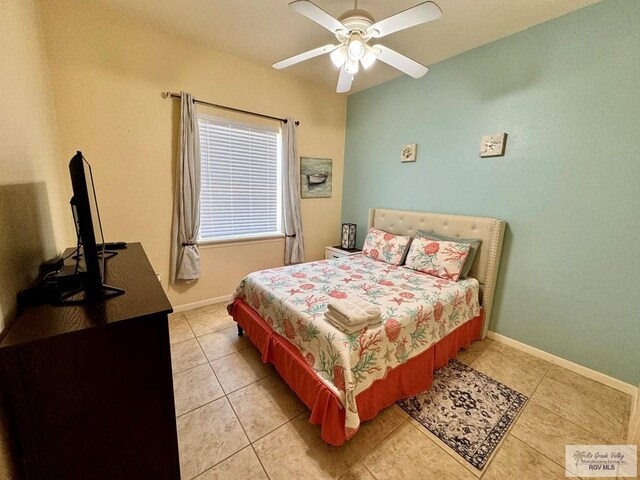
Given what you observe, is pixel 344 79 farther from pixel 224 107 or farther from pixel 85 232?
pixel 85 232

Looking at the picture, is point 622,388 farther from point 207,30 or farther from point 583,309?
point 207,30

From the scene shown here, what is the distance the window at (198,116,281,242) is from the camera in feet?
9.41

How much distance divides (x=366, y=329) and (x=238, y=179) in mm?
2386

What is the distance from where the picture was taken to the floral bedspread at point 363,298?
4.56 feet

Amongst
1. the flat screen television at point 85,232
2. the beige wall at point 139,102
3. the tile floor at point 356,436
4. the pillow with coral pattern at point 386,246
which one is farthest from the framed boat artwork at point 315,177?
the flat screen television at point 85,232

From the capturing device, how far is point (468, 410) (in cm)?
167

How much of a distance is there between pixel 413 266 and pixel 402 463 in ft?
5.40

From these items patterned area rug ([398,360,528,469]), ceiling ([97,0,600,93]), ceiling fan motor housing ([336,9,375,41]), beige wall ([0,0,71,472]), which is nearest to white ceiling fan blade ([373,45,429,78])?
ceiling fan motor housing ([336,9,375,41])

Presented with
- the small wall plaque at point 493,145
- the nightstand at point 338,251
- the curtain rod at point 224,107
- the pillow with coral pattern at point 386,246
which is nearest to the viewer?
the small wall plaque at point 493,145

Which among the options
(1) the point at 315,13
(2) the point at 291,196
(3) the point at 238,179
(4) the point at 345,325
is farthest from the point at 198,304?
(1) the point at 315,13

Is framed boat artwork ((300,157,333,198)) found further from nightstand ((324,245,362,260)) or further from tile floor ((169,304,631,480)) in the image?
tile floor ((169,304,631,480))

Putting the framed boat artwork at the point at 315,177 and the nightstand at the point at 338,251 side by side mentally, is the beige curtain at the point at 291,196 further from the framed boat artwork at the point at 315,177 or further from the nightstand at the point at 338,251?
the nightstand at the point at 338,251

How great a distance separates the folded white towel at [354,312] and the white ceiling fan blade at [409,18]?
1611 millimetres

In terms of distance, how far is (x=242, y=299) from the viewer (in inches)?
92.8
